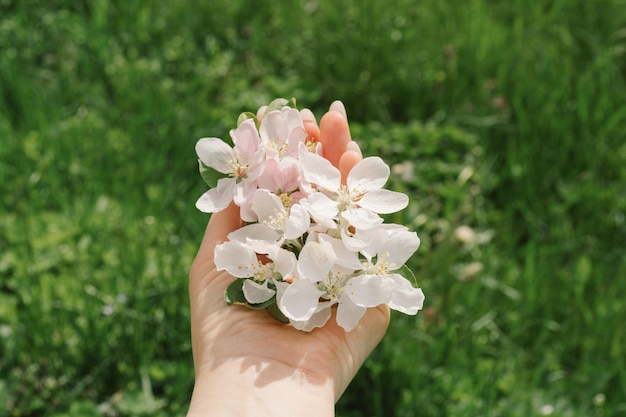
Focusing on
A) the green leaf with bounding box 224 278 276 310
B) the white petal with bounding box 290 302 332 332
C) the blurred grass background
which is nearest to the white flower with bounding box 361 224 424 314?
the white petal with bounding box 290 302 332 332

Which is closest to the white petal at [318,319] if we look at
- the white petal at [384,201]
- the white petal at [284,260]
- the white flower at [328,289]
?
the white flower at [328,289]

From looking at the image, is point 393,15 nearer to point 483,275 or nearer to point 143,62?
point 143,62

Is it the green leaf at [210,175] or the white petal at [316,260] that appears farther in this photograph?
the green leaf at [210,175]

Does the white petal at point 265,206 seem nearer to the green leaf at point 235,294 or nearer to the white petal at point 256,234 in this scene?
the white petal at point 256,234

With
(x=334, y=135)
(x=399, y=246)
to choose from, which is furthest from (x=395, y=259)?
(x=334, y=135)

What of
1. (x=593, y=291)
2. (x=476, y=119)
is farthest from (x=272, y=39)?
(x=593, y=291)

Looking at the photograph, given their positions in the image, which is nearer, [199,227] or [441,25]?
[199,227]

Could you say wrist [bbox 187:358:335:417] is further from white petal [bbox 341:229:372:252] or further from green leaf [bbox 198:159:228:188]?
green leaf [bbox 198:159:228:188]
